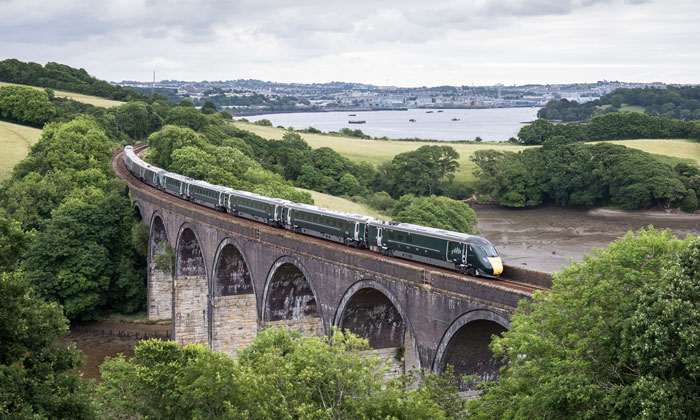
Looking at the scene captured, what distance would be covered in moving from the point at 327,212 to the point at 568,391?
2549 cm

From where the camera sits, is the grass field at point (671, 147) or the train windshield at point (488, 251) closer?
the train windshield at point (488, 251)

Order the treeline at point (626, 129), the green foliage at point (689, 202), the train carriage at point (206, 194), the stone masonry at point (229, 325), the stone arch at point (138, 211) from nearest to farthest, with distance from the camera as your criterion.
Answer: the stone masonry at point (229, 325) < the train carriage at point (206, 194) < the stone arch at point (138, 211) < the green foliage at point (689, 202) < the treeline at point (626, 129)

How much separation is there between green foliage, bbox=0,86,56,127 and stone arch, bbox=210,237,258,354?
8714 centimetres

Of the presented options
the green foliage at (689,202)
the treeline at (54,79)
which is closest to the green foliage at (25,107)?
the treeline at (54,79)

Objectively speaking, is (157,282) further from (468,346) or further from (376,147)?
(376,147)

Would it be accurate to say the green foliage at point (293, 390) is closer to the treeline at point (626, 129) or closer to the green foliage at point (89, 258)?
the green foliage at point (89, 258)

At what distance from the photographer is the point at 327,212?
43625 mm

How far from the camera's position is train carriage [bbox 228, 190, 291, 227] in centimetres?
4938

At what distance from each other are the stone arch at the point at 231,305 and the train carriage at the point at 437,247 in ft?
53.7

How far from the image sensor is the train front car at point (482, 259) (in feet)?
105

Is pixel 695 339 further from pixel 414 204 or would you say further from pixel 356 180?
pixel 356 180

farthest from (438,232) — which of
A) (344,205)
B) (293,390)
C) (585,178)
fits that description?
(585,178)

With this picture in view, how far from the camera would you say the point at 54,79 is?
16525 cm

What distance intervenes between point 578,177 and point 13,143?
8427cm
